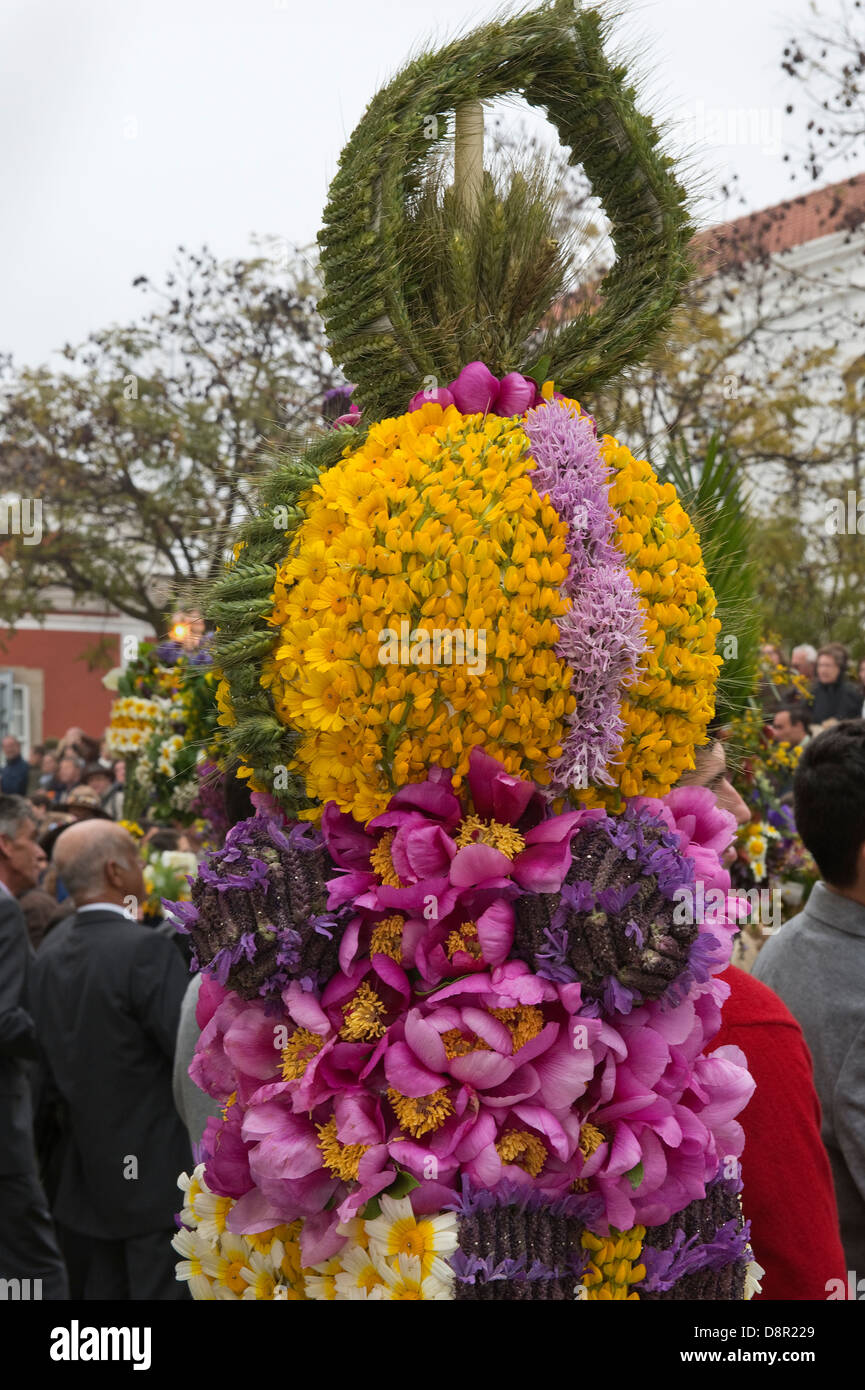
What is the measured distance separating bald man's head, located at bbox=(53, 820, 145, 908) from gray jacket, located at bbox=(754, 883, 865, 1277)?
8.07ft

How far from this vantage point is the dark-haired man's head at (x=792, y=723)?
741 cm

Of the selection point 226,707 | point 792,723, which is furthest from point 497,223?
point 792,723

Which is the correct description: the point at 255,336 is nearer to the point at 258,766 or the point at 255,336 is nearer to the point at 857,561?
the point at 857,561

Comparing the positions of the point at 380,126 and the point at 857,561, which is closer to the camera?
the point at 380,126

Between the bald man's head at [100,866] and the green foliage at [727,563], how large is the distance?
8.65 feet

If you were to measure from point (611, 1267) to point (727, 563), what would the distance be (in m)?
1.23

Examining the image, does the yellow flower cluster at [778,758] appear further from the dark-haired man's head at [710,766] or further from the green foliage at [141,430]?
the green foliage at [141,430]

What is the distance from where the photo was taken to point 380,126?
6.56 feet

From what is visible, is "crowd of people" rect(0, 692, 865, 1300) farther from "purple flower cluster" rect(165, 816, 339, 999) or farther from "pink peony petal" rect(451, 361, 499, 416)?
"pink peony petal" rect(451, 361, 499, 416)

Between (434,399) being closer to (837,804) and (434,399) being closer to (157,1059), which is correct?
(837,804)

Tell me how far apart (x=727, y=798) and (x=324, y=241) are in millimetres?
1281

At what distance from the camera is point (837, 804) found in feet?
9.75
